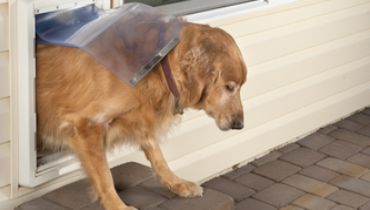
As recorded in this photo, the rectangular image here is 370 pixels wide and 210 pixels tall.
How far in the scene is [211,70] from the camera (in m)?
2.24

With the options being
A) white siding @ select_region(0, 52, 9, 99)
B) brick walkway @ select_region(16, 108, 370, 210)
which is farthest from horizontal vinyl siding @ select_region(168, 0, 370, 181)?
white siding @ select_region(0, 52, 9, 99)

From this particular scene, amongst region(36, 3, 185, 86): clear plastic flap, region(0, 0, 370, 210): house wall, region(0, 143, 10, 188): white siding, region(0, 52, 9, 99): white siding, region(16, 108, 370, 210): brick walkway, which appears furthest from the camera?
region(0, 0, 370, 210): house wall

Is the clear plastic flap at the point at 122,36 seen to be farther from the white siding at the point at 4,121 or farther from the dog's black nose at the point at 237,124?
the dog's black nose at the point at 237,124

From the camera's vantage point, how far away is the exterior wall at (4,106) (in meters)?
2.29

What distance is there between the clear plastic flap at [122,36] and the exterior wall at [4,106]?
16 centimetres

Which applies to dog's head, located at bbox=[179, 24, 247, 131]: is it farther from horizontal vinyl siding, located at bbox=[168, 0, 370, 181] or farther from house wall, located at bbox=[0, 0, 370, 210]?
horizontal vinyl siding, located at bbox=[168, 0, 370, 181]

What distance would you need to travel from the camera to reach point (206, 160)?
3.86m

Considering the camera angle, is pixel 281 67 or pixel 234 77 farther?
pixel 281 67

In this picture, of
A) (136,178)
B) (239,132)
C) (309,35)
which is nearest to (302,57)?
(309,35)

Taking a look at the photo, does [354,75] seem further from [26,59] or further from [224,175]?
[26,59]

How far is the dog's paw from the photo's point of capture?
2643mm

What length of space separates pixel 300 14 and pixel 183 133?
1582 millimetres

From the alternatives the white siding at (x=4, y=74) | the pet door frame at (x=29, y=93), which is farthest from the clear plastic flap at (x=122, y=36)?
the white siding at (x=4, y=74)

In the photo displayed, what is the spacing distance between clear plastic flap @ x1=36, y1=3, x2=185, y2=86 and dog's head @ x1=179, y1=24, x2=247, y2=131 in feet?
0.29
